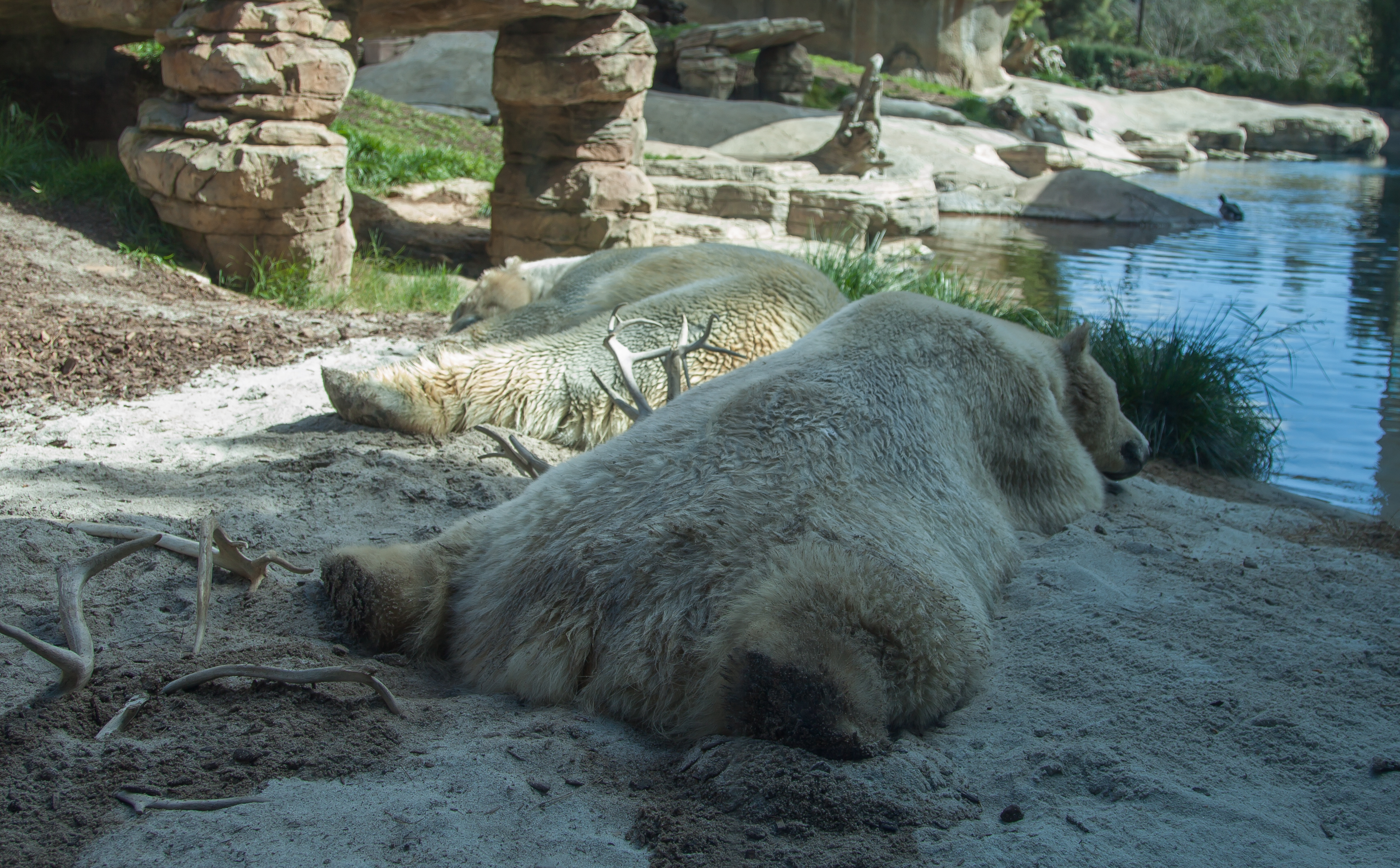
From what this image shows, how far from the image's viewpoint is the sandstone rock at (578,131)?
9.98m

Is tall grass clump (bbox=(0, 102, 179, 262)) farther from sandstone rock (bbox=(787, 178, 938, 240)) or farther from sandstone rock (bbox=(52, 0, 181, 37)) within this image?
sandstone rock (bbox=(787, 178, 938, 240))

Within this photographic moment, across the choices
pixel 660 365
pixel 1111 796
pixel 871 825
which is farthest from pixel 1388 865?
pixel 660 365

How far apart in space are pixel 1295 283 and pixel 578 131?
385 inches

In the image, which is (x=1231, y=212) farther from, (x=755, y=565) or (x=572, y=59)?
(x=755, y=565)

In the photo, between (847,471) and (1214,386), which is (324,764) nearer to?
(847,471)

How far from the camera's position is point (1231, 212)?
19203 millimetres

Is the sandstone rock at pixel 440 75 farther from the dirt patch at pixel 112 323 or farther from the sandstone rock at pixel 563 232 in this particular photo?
the dirt patch at pixel 112 323

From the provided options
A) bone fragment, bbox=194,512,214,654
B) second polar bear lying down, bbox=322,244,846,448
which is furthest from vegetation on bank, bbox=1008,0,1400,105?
bone fragment, bbox=194,512,214,654

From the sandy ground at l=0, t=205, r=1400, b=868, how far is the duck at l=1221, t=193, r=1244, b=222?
18145mm

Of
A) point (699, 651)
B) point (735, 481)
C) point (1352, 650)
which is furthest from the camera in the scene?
point (1352, 650)

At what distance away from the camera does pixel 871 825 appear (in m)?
1.91

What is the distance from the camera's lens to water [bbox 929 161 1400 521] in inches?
286

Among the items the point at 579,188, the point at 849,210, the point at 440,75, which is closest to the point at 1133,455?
the point at 579,188

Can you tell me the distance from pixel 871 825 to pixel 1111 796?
54 cm
